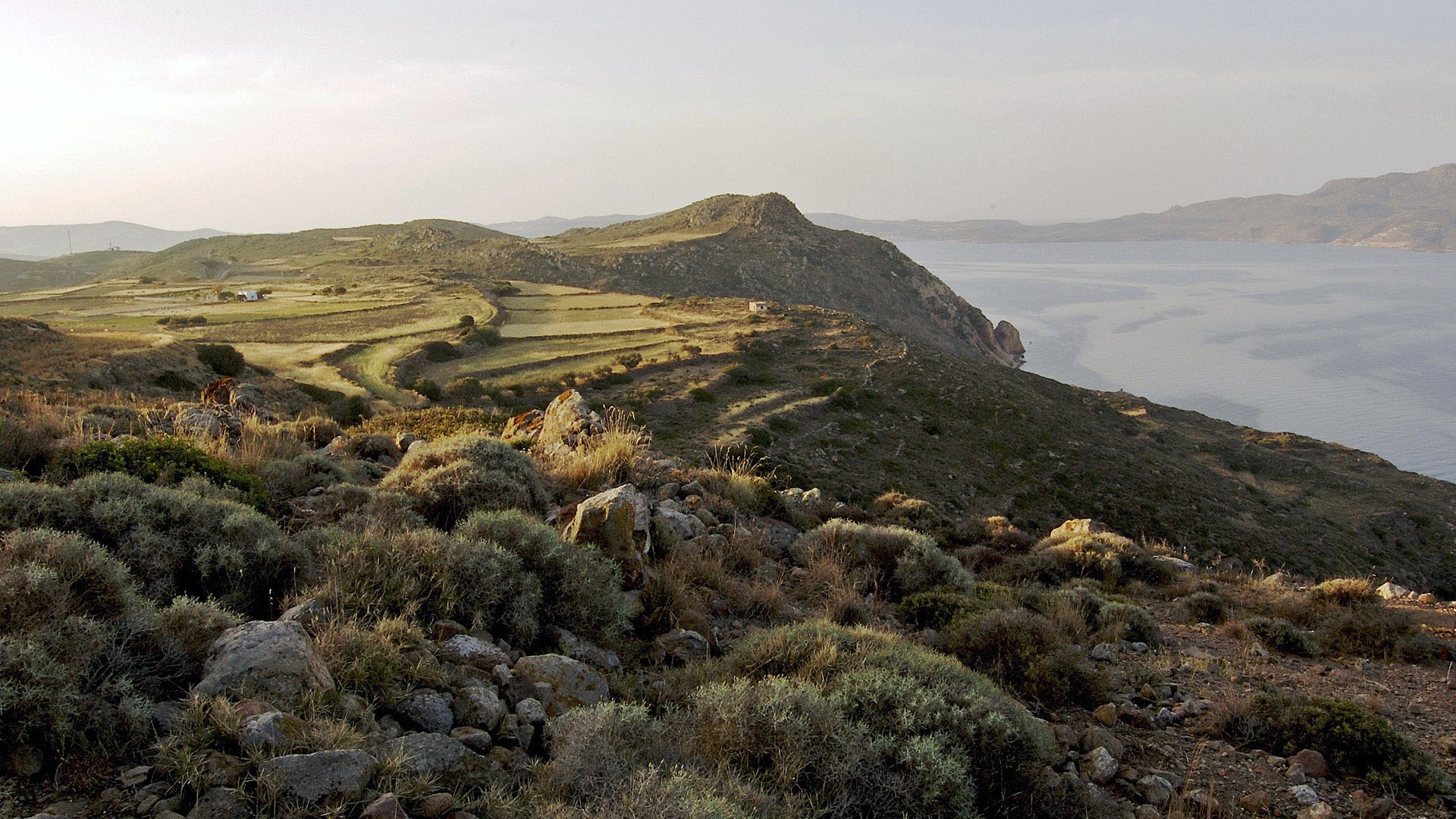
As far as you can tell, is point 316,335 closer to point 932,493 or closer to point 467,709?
point 932,493

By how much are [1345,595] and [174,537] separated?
1134 centimetres

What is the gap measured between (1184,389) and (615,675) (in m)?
79.2

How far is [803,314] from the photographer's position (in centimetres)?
5722

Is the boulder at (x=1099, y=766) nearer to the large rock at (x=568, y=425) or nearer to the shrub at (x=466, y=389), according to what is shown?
the large rock at (x=568, y=425)

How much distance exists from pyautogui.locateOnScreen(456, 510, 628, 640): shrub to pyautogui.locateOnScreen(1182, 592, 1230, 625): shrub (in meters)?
6.74

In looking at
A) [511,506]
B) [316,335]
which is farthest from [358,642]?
[316,335]

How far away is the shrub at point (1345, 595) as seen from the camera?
26.5 ft

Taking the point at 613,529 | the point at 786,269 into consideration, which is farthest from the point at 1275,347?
the point at 613,529

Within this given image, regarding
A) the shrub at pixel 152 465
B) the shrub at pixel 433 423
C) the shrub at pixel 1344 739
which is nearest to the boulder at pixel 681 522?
the shrub at pixel 152 465

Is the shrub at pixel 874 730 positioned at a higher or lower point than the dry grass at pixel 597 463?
lower

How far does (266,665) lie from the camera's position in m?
3.03

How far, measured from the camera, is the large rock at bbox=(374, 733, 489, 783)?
2766 millimetres

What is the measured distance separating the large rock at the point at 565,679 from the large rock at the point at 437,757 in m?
0.70

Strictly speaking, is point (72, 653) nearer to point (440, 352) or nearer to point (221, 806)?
point (221, 806)
